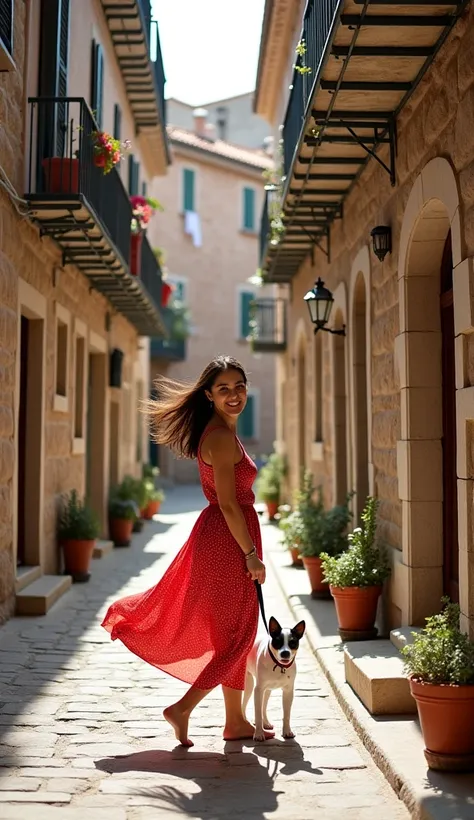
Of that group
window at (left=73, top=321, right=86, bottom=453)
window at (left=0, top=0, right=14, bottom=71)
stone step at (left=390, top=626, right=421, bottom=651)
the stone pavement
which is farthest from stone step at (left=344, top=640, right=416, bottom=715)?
window at (left=73, top=321, right=86, bottom=453)

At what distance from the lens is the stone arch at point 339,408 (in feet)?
34.2

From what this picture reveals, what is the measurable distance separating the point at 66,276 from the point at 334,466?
3.93 metres

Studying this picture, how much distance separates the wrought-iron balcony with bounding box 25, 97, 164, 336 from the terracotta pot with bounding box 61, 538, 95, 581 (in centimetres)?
323

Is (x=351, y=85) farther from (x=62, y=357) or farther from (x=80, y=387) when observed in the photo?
(x=80, y=387)

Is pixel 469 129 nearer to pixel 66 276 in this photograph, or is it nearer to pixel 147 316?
pixel 66 276

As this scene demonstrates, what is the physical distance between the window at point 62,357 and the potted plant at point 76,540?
49.6 inches

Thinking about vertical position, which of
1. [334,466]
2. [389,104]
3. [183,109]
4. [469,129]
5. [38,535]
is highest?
[183,109]

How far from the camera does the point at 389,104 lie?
6.69m

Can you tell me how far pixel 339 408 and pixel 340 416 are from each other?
0.30 ft

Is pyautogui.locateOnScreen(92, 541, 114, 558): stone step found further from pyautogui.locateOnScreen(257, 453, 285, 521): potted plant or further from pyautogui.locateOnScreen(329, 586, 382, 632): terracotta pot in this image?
pyautogui.locateOnScreen(329, 586, 382, 632): terracotta pot

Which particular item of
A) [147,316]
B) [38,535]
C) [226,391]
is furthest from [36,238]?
[147,316]

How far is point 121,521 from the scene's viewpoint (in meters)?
15.2

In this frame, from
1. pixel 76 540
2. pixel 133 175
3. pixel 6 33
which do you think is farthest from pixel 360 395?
pixel 133 175

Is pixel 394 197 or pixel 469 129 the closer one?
pixel 469 129
